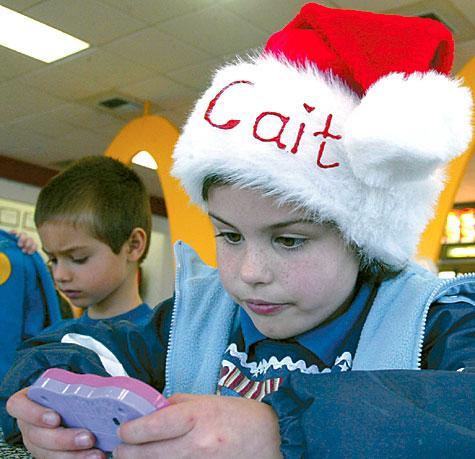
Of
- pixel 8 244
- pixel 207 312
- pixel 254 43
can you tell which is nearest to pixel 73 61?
pixel 254 43

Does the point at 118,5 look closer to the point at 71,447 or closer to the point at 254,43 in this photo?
the point at 254,43

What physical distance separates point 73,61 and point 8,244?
8.17ft

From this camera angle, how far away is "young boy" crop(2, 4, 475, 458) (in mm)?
567

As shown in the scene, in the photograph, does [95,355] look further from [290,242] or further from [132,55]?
[132,55]

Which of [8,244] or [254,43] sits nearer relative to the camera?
[8,244]

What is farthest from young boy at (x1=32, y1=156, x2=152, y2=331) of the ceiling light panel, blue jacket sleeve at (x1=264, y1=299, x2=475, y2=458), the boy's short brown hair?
the ceiling light panel

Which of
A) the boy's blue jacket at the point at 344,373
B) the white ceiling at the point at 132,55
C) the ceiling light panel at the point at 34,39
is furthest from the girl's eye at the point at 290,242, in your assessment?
the ceiling light panel at the point at 34,39

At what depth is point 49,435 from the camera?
1.46 ft

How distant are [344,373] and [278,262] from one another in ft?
0.58

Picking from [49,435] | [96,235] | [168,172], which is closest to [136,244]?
[96,235]

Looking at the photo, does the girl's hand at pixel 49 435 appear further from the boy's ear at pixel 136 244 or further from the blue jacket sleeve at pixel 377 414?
the boy's ear at pixel 136 244

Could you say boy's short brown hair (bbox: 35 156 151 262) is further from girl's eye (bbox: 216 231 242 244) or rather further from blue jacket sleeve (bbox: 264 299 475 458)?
blue jacket sleeve (bbox: 264 299 475 458)

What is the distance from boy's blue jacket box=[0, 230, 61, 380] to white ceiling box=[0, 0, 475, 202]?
0.99m

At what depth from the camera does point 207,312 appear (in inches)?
30.6
